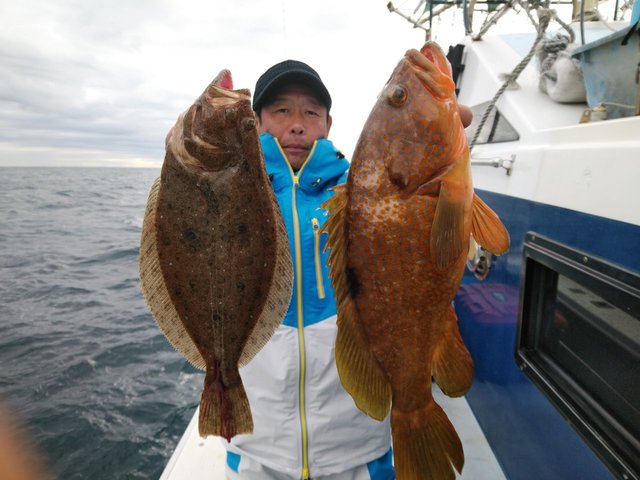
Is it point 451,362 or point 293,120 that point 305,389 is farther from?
point 293,120

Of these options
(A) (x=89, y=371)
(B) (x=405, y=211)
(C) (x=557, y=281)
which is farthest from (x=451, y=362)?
(A) (x=89, y=371)

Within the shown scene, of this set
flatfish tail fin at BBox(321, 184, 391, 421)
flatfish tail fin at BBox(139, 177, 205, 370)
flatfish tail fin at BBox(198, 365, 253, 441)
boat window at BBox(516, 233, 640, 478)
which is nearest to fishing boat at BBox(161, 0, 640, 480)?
Result: boat window at BBox(516, 233, 640, 478)

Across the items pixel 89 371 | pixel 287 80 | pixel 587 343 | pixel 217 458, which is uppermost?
pixel 287 80

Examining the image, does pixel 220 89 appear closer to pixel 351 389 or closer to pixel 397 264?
pixel 397 264

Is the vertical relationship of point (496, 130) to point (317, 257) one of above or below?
above

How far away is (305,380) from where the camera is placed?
84.4 inches

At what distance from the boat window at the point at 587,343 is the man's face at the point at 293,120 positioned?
1.49 m

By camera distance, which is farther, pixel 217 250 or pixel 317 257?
pixel 317 257

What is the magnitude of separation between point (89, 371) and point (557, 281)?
26.4 feet

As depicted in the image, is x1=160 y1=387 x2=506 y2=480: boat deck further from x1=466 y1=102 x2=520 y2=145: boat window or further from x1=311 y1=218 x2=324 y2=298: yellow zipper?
x1=466 y1=102 x2=520 y2=145: boat window

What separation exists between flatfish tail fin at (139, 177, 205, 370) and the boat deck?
1.90 metres

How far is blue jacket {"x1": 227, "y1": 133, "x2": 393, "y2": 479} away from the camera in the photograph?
213 cm

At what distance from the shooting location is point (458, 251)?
1.30 metres

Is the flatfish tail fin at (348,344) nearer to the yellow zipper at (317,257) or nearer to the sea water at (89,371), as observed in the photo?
the yellow zipper at (317,257)
